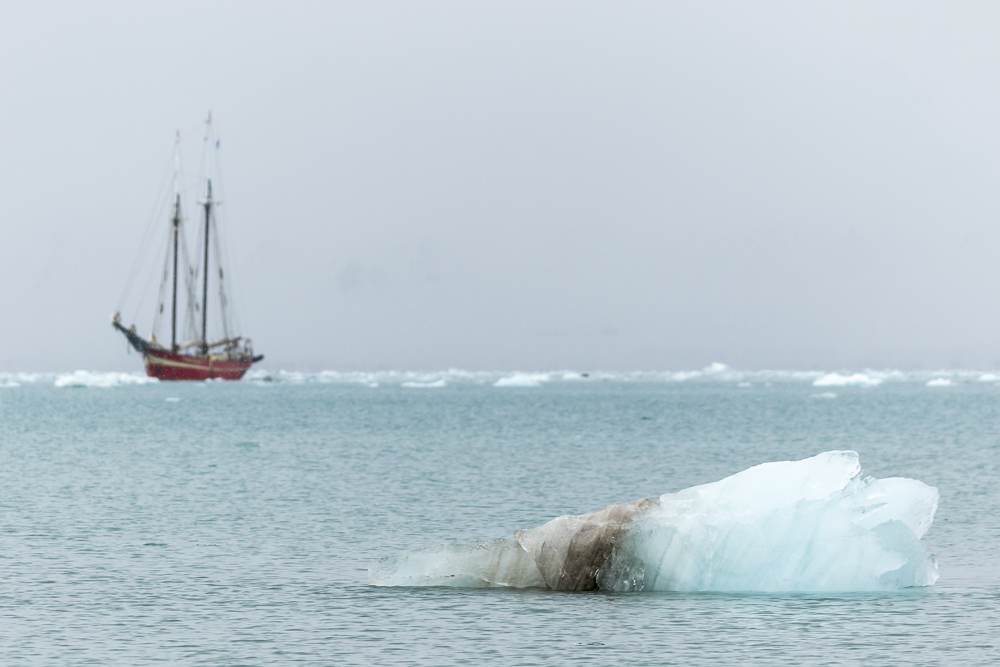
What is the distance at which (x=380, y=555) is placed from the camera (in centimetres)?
2389

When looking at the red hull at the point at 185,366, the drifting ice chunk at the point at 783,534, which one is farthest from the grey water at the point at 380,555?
the red hull at the point at 185,366

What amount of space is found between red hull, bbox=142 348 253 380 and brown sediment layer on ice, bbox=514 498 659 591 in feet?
545

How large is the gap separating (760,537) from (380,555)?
27.2ft

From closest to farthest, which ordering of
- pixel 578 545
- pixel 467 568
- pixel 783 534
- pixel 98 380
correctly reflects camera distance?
pixel 783 534
pixel 578 545
pixel 467 568
pixel 98 380

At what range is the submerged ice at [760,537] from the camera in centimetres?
1838

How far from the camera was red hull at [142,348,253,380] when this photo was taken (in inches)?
7072

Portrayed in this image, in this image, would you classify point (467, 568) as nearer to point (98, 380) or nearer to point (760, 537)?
point (760, 537)

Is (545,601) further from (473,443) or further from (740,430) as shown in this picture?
(740,430)

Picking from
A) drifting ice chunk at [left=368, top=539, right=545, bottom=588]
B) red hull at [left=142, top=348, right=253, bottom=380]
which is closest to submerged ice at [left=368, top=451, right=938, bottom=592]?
drifting ice chunk at [left=368, top=539, right=545, bottom=588]

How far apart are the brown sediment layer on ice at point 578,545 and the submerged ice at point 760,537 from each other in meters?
0.02

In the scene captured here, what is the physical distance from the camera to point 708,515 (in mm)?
18406

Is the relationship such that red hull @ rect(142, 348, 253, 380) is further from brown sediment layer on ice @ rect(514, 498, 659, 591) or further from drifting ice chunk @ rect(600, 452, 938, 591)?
drifting ice chunk @ rect(600, 452, 938, 591)

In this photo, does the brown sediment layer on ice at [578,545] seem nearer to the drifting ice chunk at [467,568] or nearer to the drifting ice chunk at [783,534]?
the drifting ice chunk at [783,534]

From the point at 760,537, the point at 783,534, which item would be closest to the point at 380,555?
the point at 760,537
